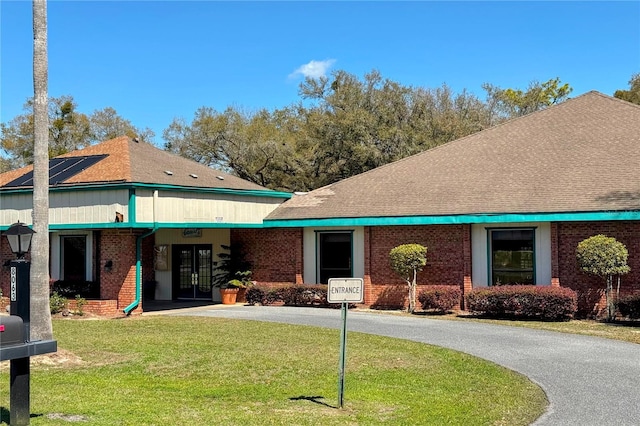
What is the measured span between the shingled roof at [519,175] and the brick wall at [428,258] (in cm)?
67

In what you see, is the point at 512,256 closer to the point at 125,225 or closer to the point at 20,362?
the point at 125,225

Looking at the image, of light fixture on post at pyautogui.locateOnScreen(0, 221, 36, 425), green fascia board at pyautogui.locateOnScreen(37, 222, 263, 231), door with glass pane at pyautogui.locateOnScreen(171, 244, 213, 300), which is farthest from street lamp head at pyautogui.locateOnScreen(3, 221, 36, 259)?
door with glass pane at pyautogui.locateOnScreen(171, 244, 213, 300)

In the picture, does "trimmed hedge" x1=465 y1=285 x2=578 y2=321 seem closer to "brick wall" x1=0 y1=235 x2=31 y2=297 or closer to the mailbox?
the mailbox

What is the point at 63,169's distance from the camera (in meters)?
22.8

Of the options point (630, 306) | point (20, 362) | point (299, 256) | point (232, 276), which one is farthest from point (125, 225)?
point (630, 306)

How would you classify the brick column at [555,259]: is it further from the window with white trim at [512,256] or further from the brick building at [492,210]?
the window with white trim at [512,256]

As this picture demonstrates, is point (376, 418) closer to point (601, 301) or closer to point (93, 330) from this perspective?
point (93, 330)

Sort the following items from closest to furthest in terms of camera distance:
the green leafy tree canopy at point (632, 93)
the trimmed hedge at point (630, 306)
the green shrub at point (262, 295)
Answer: the trimmed hedge at point (630, 306)
the green shrub at point (262, 295)
the green leafy tree canopy at point (632, 93)

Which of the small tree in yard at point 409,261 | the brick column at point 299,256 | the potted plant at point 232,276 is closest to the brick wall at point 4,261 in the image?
the potted plant at point 232,276

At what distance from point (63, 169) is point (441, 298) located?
12.9 meters

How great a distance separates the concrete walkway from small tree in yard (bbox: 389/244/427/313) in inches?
54.5

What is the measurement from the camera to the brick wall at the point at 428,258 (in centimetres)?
2033

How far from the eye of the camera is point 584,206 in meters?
18.2

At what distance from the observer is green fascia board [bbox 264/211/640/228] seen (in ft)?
58.3
